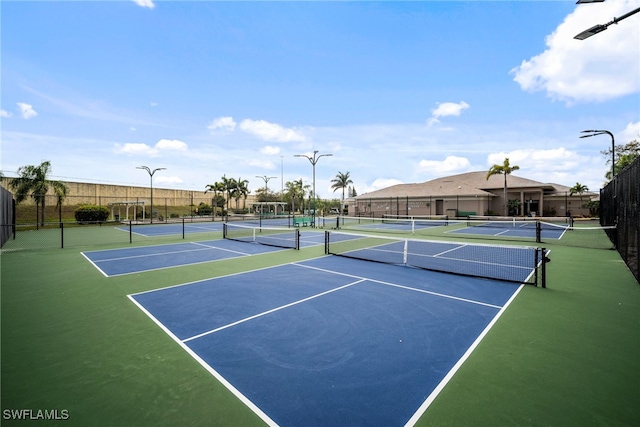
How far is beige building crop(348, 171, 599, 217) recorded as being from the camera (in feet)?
136

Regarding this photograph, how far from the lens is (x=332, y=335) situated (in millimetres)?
5215

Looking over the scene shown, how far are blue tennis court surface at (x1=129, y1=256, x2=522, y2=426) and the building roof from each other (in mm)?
40476

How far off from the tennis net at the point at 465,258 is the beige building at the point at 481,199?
30.3 m

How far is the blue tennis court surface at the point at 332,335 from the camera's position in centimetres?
348

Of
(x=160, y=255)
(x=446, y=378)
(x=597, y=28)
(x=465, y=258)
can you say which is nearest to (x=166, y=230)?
(x=160, y=255)

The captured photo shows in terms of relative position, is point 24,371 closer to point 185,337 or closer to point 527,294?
point 185,337

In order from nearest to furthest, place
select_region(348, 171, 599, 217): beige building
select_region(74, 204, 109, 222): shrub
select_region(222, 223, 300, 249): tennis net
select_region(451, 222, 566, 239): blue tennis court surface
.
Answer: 1. select_region(222, 223, 300, 249): tennis net
2. select_region(451, 222, 566, 239): blue tennis court surface
3. select_region(74, 204, 109, 222): shrub
4. select_region(348, 171, 599, 217): beige building

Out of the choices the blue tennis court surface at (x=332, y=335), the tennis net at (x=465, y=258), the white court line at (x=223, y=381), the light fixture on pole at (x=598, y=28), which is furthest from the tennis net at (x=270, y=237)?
the light fixture on pole at (x=598, y=28)

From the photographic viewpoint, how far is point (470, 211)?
1713 inches

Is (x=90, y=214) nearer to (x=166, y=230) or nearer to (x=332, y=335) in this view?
A: (x=166, y=230)

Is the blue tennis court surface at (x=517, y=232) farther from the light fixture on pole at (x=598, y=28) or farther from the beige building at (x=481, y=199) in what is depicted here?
the light fixture on pole at (x=598, y=28)

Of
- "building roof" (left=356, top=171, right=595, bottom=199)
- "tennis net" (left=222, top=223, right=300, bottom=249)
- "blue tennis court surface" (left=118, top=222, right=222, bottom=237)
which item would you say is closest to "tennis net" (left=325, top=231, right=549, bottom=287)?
"tennis net" (left=222, top=223, right=300, bottom=249)

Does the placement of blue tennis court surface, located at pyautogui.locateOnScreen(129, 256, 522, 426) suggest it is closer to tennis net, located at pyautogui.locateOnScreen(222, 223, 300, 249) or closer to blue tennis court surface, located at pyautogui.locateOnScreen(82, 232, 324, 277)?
blue tennis court surface, located at pyautogui.locateOnScreen(82, 232, 324, 277)

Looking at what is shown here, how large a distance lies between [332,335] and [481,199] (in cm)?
4425
